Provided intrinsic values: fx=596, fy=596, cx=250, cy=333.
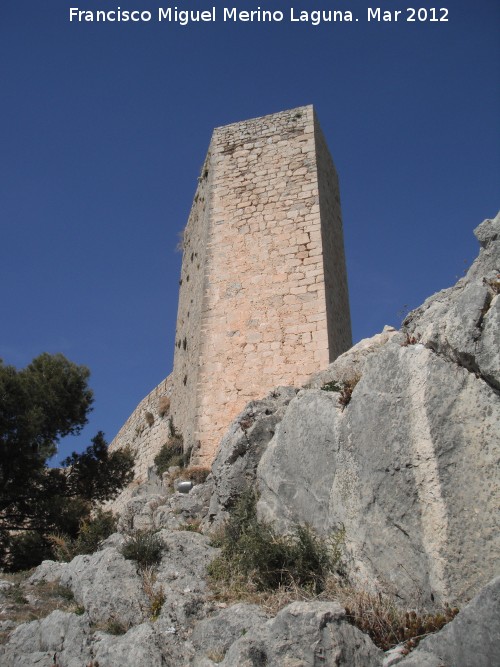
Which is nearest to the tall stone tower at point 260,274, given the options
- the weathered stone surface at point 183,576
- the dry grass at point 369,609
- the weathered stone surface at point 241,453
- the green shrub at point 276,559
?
the weathered stone surface at point 241,453

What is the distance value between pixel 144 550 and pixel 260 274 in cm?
676

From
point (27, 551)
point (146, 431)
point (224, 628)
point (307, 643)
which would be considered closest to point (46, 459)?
point (27, 551)

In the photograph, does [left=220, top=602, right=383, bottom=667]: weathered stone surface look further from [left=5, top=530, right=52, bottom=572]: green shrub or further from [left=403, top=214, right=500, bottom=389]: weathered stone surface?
[left=5, top=530, right=52, bottom=572]: green shrub

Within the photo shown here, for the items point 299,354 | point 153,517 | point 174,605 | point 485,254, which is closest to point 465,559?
point 174,605

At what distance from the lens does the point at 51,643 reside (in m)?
5.73

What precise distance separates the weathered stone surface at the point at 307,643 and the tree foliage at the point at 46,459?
643 centimetres

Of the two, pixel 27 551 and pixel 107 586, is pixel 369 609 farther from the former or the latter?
pixel 27 551

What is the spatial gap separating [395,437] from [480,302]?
141 cm

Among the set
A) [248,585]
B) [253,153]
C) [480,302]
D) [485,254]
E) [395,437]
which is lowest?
[248,585]

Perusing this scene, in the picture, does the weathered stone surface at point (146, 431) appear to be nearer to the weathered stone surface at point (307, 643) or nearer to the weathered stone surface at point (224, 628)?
the weathered stone surface at point (224, 628)

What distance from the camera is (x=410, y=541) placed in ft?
16.3

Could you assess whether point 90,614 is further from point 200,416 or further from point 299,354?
point 299,354

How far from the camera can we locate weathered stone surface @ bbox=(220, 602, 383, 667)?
442 cm


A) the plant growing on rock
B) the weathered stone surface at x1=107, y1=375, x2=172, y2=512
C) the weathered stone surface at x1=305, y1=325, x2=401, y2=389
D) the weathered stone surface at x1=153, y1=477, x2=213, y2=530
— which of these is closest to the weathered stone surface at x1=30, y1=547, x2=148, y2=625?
the weathered stone surface at x1=153, y1=477, x2=213, y2=530
